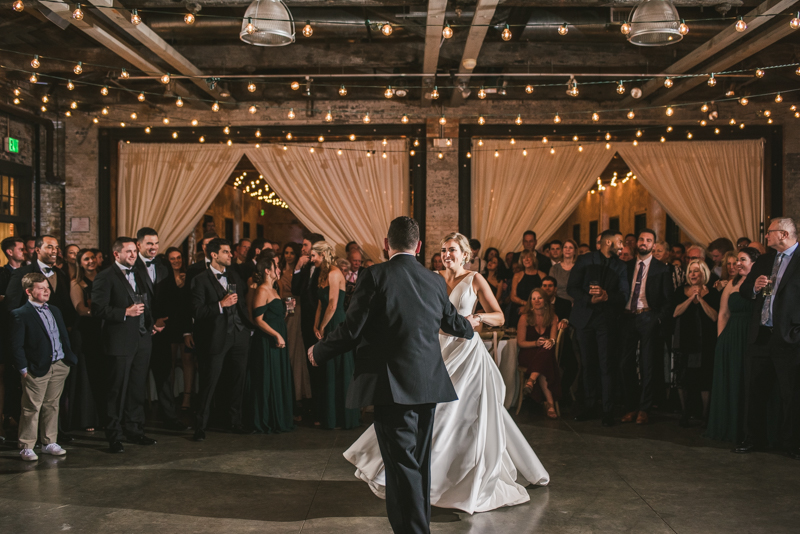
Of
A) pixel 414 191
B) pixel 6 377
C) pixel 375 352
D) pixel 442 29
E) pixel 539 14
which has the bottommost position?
pixel 6 377

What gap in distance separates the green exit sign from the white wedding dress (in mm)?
7090

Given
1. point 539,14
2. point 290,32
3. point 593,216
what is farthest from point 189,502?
point 593,216

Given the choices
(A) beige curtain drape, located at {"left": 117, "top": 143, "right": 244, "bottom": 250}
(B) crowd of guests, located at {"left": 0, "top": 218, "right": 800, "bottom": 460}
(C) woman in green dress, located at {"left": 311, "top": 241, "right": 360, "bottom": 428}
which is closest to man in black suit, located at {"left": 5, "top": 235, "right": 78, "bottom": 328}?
(B) crowd of guests, located at {"left": 0, "top": 218, "right": 800, "bottom": 460}

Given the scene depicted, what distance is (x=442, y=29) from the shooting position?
6.24 m

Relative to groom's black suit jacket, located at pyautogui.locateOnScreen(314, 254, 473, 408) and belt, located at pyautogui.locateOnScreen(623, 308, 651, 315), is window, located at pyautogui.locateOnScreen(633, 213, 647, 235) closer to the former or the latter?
belt, located at pyautogui.locateOnScreen(623, 308, 651, 315)

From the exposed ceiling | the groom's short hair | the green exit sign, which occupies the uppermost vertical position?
the exposed ceiling

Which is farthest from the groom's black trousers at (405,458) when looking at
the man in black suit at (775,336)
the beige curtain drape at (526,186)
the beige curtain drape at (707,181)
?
the beige curtain drape at (707,181)

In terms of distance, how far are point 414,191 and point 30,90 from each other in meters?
5.19

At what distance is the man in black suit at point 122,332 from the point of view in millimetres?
4879

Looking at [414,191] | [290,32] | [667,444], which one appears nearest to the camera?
[290,32]

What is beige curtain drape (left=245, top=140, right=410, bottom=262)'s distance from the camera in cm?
968

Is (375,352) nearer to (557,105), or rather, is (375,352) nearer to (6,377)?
(6,377)

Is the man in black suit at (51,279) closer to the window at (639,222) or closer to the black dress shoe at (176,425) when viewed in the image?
the black dress shoe at (176,425)

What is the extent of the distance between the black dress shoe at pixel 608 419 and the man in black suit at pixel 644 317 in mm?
202
